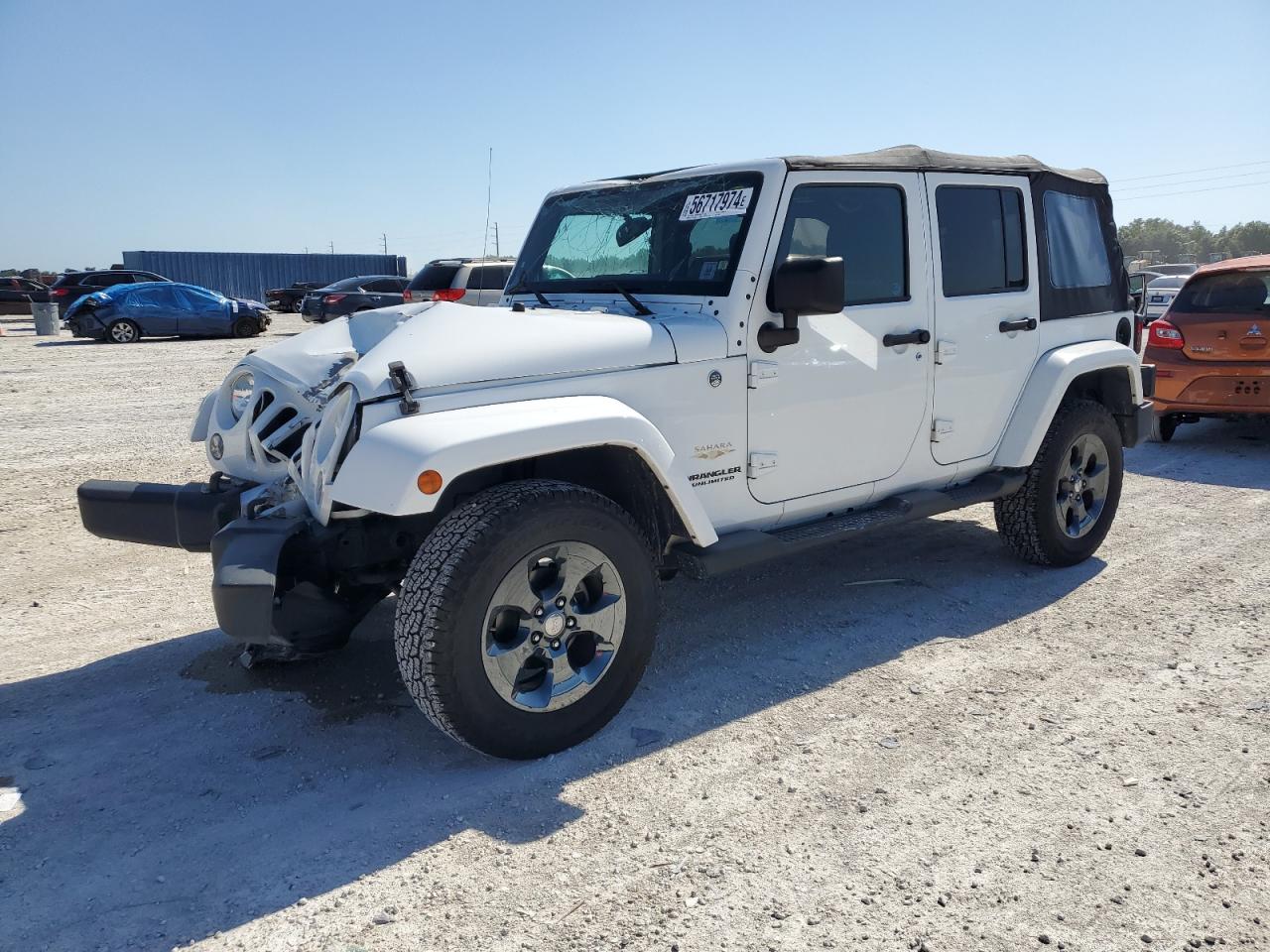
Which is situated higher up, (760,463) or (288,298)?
(288,298)

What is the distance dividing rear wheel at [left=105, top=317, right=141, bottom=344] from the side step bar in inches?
801

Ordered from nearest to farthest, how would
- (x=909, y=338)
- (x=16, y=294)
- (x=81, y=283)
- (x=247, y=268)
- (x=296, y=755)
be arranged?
(x=296, y=755) → (x=909, y=338) → (x=81, y=283) → (x=16, y=294) → (x=247, y=268)

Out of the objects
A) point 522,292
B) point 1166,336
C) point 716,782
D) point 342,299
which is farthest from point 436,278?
point 716,782

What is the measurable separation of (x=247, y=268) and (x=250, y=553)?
146 feet

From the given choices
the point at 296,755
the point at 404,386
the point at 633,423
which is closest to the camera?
the point at 404,386

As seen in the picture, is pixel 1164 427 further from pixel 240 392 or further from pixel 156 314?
pixel 156 314

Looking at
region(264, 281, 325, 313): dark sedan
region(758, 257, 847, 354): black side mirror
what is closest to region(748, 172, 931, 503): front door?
region(758, 257, 847, 354): black side mirror

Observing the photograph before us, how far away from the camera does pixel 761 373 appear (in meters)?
3.83

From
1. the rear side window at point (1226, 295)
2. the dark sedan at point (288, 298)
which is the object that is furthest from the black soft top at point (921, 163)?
the dark sedan at point (288, 298)

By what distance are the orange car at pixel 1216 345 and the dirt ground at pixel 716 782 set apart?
140 inches

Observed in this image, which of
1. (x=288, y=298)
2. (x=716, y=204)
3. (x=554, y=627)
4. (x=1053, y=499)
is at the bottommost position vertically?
(x=554, y=627)

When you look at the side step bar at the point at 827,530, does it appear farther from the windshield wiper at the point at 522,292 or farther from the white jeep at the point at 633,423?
the windshield wiper at the point at 522,292

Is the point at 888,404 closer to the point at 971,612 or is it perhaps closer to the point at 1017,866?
the point at 971,612

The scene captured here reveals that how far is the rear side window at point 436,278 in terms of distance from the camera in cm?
1728
